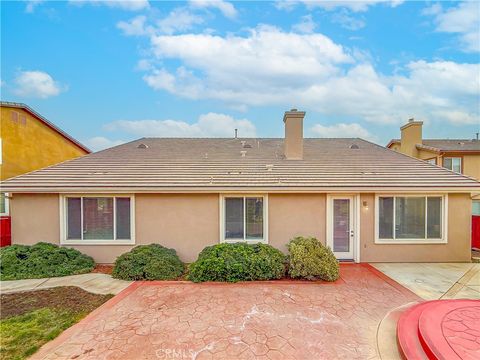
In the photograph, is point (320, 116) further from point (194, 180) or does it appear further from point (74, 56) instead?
point (74, 56)

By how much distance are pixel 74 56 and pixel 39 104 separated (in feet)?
13.8

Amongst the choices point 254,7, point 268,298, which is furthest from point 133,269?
point 254,7

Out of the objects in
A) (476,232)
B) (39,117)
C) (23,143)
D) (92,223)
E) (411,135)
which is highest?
(39,117)

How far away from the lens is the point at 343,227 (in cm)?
830

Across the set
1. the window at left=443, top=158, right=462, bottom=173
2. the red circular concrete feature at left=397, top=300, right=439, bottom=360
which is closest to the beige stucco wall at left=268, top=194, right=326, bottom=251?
the red circular concrete feature at left=397, top=300, right=439, bottom=360

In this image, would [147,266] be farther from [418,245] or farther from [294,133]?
[418,245]

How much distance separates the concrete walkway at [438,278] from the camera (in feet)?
19.1

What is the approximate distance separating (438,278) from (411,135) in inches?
406

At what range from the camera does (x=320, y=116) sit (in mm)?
16219

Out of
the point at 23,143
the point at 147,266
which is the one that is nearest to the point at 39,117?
the point at 23,143

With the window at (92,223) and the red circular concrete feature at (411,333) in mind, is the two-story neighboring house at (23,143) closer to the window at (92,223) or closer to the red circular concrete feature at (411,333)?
the window at (92,223)

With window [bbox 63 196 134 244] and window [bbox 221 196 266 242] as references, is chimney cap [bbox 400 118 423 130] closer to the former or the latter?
window [bbox 221 196 266 242]

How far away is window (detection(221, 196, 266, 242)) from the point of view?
26.8ft

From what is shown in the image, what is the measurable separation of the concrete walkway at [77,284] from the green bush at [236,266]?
6.35 feet
